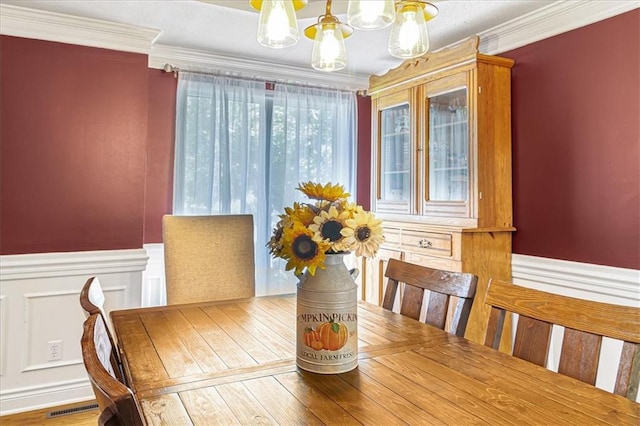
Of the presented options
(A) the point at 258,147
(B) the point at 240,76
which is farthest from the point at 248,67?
(A) the point at 258,147

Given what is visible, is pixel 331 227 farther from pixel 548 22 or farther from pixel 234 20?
pixel 548 22

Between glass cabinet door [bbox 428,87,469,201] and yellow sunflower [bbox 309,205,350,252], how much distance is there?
5.52 feet

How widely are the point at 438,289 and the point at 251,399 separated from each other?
87cm

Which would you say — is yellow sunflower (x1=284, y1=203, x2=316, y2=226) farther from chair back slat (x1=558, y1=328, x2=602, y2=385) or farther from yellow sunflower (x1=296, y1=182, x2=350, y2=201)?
chair back slat (x1=558, y1=328, x2=602, y2=385)

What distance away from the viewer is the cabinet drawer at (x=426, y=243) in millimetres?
2540

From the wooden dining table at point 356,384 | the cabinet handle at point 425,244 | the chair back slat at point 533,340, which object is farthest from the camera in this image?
the cabinet handle at point 425,244

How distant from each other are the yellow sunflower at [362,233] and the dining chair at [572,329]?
0.55 m

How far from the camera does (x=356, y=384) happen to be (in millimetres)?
1045

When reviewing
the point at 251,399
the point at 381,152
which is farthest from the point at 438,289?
the point at 381,152

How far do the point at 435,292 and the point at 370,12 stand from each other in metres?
1.01

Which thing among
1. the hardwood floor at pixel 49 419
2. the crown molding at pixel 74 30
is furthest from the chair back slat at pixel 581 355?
the crown molding at pixel 74 30

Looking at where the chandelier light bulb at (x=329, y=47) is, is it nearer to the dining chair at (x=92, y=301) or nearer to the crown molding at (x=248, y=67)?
the dining chair at (x=92, y=301)

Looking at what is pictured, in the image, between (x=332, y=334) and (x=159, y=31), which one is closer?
(x=332, y=334)

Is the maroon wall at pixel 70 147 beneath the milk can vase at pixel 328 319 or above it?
above
